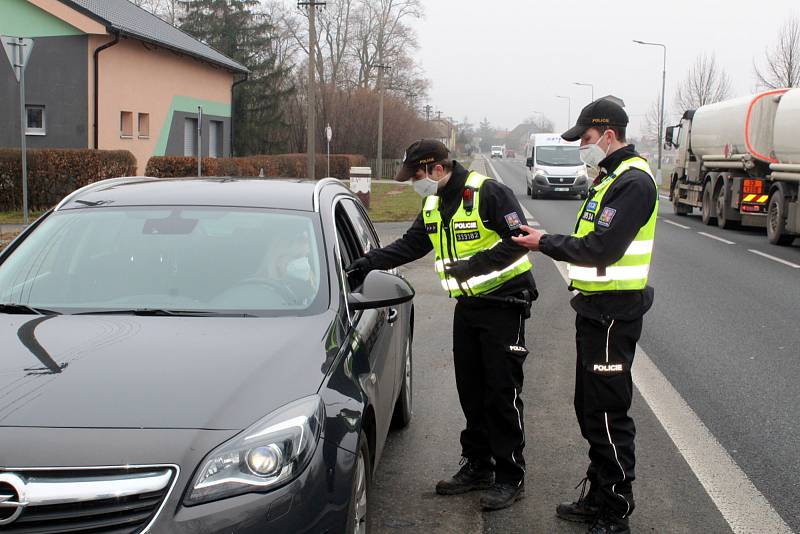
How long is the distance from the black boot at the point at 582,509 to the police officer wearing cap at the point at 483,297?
0.27 meters

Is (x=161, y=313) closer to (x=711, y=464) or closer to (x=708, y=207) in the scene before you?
(x=711, y=464)

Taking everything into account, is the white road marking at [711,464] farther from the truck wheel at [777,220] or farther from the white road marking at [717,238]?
the white road marking at [717,238]

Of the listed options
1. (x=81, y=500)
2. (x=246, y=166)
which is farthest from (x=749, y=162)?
(x=81, y=500)

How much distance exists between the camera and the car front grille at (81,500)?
94.9 inches

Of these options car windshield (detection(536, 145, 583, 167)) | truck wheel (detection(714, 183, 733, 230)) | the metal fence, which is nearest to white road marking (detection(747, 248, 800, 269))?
truck wheel (detection(714, 183, 733, 230))

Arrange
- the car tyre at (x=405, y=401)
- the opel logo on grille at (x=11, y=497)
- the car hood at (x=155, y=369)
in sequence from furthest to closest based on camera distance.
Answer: the car tyre at (x=405, y=401) < the car hood at (x=155, y=369) < the opel logo on grille at (x=11, y=497)

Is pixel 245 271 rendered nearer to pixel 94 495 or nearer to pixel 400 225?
pixel 94 495

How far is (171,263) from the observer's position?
12.9ft

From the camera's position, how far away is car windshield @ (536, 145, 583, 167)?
113 ft

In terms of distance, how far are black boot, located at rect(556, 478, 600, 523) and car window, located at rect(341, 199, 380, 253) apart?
5.89 feet

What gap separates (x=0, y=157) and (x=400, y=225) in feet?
29.2

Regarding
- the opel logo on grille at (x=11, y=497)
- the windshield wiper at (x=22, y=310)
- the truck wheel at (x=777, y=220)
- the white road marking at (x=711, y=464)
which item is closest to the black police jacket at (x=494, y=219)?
the white road marking at (x=711, y=464)

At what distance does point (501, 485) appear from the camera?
14.5 ft

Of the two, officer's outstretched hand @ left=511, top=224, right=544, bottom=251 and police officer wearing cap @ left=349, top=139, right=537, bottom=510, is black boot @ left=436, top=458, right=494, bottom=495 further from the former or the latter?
officer's outstretched hand @ left=511, top=224, right=544, bottom=251
